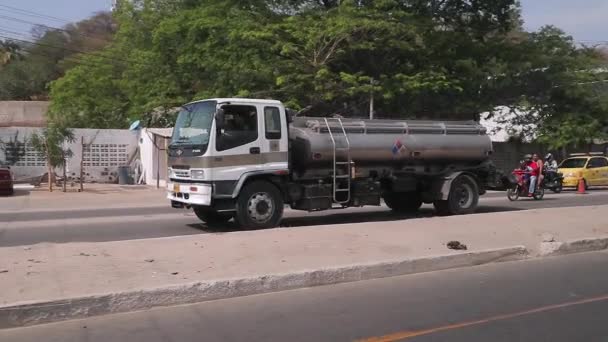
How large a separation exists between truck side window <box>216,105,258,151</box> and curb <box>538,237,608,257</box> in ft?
18.4

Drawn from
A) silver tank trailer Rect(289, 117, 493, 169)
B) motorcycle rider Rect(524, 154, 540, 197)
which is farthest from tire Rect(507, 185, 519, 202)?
silver tank trailer Rect(289, 117, 493, 169)

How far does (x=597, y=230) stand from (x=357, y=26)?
49.9ft

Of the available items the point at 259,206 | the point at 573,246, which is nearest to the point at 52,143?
the point at 259,206

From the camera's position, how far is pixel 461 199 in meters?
15.7

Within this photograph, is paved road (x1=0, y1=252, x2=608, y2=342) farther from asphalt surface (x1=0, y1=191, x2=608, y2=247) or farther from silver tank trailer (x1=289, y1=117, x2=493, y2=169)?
asphalt surface (x1=0, y1=191, x2=608, y2=247)

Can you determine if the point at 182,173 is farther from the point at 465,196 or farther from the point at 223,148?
the point at 465,196

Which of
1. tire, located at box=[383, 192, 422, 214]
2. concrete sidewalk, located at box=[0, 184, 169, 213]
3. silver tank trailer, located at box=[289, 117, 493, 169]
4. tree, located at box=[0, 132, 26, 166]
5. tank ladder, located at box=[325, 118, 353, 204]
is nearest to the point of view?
silver tank trailer, located at box=[289, 117, 493, 169]

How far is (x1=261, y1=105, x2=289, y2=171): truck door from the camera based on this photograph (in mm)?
12570

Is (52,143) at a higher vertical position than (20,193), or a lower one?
higher

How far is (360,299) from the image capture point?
7457 mm

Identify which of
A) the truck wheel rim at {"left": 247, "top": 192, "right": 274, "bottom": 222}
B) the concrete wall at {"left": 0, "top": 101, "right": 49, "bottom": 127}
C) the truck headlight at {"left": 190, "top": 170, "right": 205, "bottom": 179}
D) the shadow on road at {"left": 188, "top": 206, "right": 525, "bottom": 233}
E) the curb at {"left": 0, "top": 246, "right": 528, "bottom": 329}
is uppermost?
the concrete wall at {"left": 0, "top": 101, "right": 49, "bottom": 127}

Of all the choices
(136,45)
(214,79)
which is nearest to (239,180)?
(214,79)

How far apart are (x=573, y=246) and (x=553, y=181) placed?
1515cm

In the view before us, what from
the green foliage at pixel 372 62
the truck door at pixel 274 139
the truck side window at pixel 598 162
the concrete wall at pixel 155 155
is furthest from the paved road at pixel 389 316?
the truck side window at pixel 598 162
